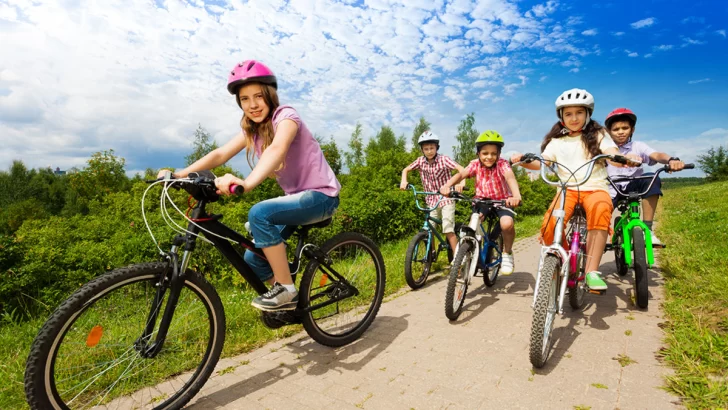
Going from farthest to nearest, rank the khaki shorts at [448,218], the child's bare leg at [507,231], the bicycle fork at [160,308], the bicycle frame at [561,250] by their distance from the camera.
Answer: the khaki shorts at [448,218] < the child's bare leg at [507,231] < the bicycle frame at [561,250] < the bicycle fork at [160,308]

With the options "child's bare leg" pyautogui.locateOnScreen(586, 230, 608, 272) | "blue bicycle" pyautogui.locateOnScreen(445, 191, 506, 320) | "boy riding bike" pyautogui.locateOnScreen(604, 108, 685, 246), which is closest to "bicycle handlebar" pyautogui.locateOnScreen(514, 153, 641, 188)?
"child's bare leg" pyautogui.locateOnScreen(586, 230, 608, 272)

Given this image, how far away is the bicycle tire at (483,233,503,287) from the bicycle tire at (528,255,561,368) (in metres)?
1.74

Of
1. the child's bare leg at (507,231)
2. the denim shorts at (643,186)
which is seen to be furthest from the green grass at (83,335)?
the denim shorts at (643,186)

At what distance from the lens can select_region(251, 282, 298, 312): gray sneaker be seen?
2723 millimetres

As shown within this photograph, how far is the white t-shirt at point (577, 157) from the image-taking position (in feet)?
11.9

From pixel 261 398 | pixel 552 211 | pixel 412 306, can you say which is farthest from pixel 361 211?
pixel 261 398

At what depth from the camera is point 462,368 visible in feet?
9.64

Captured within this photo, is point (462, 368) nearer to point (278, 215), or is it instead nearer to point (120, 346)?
point (278, 215)

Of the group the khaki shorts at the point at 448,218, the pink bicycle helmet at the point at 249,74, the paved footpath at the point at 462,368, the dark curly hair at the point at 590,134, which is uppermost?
the pink bicycle helmet at the point at 249,74

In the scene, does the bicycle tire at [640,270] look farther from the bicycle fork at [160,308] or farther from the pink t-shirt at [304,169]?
the bicycle fork at [160,308]

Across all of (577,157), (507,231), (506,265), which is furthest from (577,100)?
(506,265)

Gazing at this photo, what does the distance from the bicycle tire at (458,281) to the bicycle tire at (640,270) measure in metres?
1.63

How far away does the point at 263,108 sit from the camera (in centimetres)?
280

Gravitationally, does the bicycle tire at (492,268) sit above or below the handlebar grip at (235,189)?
below
